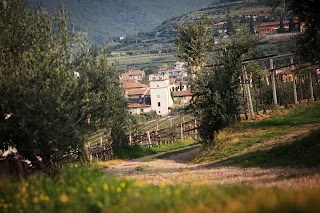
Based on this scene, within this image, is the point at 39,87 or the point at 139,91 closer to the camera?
the point at 39,87

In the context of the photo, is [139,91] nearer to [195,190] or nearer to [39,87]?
[39,87]

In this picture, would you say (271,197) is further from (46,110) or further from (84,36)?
(84,36)

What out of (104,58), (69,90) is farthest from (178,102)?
(69,90)

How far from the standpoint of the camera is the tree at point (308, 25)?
19.3 metres

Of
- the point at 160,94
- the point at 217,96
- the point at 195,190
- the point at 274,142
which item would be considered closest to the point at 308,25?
the point at 274,142

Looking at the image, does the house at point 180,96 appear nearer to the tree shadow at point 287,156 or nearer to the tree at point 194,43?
the tree at point 194,43

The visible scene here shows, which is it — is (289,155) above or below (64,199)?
below

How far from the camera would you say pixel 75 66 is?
24.8 metres

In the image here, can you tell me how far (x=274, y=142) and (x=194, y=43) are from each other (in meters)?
23.0

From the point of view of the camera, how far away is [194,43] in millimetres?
44531

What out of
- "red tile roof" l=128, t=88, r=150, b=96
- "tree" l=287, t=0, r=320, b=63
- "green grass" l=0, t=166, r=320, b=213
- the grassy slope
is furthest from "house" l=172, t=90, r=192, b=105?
"green grass" l=0, t=166, r=320, b=213

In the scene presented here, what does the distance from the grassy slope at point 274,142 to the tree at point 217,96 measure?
150 cm

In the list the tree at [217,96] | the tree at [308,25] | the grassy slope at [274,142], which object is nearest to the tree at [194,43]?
the tree at [217,96]

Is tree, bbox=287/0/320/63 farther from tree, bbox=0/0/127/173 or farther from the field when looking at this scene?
tree, bbox=0/0/127/173
